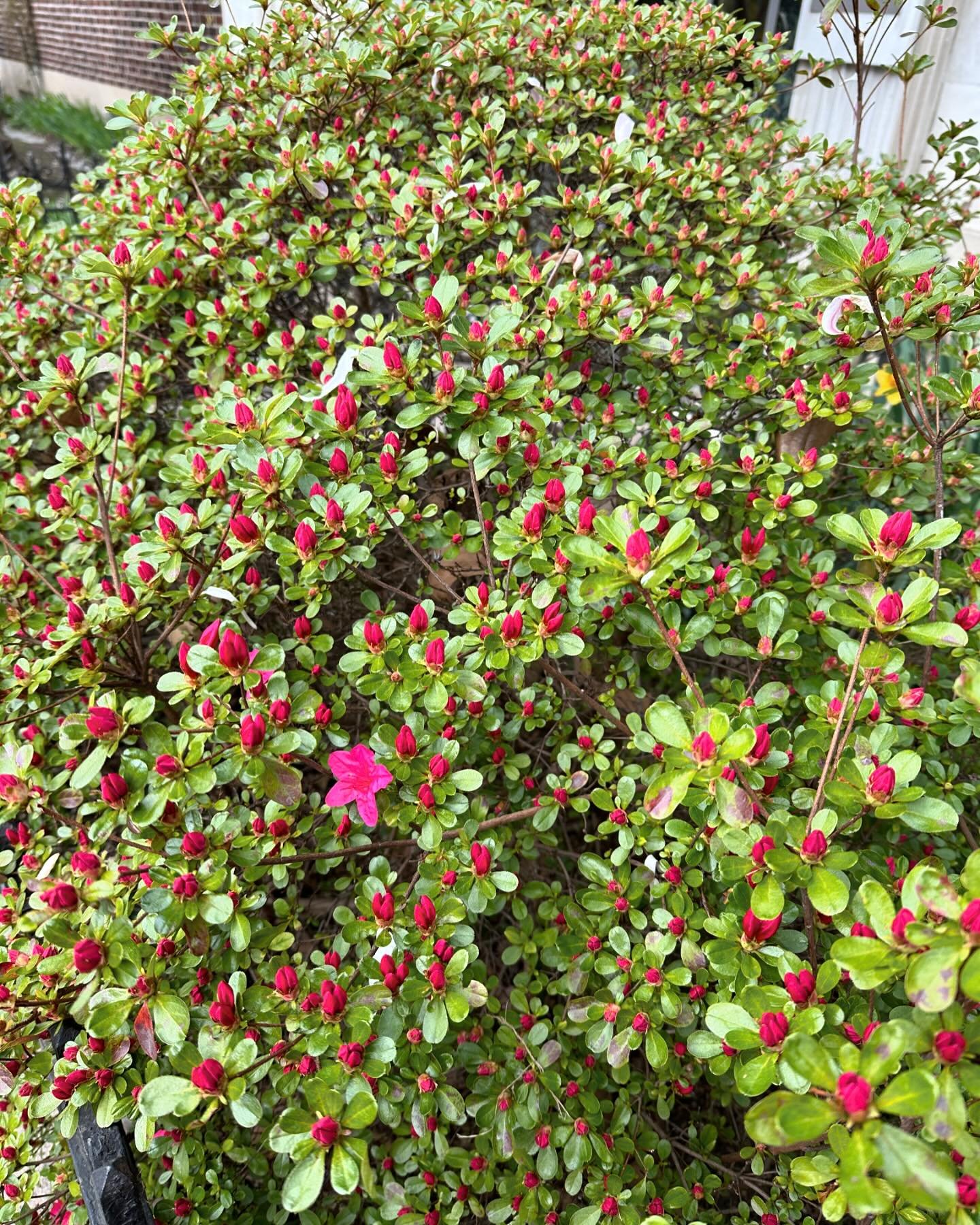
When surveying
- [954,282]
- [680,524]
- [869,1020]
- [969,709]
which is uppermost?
[954,282]

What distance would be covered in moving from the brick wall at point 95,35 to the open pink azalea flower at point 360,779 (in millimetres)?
8217

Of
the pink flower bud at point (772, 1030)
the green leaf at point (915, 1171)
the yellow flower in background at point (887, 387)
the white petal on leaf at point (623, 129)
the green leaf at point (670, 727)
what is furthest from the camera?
the yellow flower in background at point (887, 387)

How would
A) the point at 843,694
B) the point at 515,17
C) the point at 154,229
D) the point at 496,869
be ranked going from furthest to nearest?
the point at 515,17 < the point at 154,229 < the point at 496,869 < the point at 843,694

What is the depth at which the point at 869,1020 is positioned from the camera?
0.97m

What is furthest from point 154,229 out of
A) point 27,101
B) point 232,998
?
point 27,101

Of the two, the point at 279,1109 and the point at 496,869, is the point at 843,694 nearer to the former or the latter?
the point at 496,869

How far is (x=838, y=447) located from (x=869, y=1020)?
1367mm

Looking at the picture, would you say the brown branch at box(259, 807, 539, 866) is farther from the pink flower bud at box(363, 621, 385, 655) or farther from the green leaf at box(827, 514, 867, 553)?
the green leaf at box(827, 514, 867, 553)

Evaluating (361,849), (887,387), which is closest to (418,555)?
(361,849)

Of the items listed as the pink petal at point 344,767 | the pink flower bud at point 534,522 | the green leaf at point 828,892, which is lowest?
the pink petal at point 344,767

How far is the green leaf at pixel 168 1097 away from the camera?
896 millimetres

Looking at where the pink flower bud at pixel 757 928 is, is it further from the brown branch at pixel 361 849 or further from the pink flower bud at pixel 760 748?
the brown branch at pixel 361 849

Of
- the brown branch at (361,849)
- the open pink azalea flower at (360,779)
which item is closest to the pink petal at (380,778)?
the open pink azalea flower at (360,779)

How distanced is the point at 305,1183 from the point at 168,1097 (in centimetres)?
19
